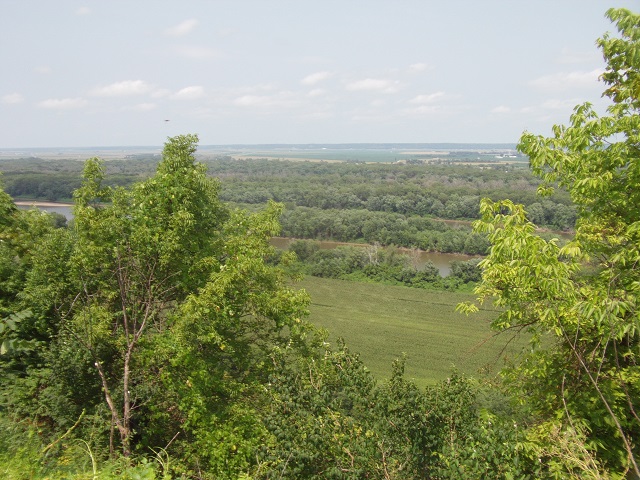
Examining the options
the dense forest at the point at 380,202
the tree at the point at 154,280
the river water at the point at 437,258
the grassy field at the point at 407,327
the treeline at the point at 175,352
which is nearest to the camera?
the treeline at the point at 175,352

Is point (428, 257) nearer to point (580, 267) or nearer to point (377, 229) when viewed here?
point (377, 229)

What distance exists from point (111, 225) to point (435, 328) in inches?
1162

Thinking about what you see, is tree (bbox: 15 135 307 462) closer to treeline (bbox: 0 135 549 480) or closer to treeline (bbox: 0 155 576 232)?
treeline (bbox: 0 135 549 480)

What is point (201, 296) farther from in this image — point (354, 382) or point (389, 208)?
point (389, 208)

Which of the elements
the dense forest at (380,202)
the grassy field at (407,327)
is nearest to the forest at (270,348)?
the grassy field at (407,327)

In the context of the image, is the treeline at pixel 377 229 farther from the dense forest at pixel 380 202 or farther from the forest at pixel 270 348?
the forest at pixel 270 348

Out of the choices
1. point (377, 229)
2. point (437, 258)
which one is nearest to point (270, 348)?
point (437, 258)

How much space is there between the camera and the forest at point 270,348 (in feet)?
12.5

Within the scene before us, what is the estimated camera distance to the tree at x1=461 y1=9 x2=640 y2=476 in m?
3.70

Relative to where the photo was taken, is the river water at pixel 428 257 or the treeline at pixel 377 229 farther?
the treeline at pixel 377 229

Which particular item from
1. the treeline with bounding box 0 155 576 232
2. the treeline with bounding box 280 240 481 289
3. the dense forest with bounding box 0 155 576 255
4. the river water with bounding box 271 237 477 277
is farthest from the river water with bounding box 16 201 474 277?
the treeline with bounding box 0 155 576 232

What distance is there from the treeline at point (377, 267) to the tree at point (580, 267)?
3892 cm

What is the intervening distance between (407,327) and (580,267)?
30.2 m

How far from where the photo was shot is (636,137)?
13.8 ft
